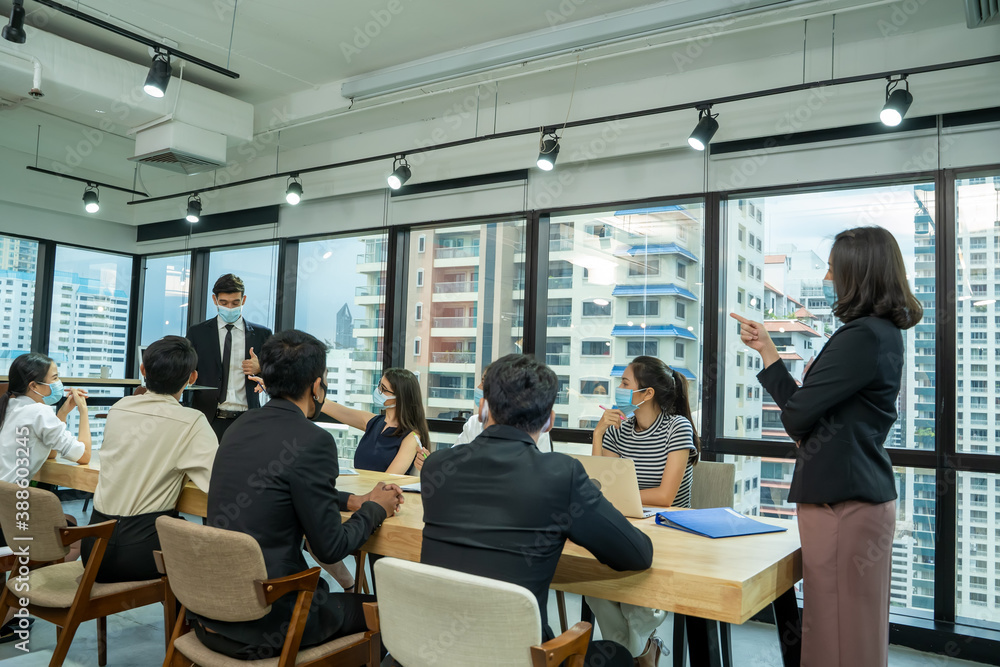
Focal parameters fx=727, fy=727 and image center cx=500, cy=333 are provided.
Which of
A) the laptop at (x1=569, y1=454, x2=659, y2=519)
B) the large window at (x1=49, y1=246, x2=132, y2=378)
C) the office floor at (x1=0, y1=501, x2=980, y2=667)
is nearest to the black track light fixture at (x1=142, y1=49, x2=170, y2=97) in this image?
the office floor at (x1=0, y1=501, x2=980, y2=667)

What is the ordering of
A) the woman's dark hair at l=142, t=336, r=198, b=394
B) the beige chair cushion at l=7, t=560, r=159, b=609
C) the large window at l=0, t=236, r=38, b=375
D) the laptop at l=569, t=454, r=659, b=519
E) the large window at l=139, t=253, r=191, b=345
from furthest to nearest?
the large window at l=139, t=253, r=191, b=345, the large window at l=0, t=236, r=38, b=375, the woman's dark hair at l=142, t=336, r=198, b=394, the beige chair cushion at l=7, t=560, r=159, b=609, the laptop at l=569, t=454, r=659, b=519

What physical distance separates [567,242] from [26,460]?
10.9ft

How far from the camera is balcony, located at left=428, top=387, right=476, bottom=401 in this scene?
5359 millimetres

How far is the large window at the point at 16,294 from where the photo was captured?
6828 mm

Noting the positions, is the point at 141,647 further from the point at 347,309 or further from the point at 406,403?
the point at 347,309

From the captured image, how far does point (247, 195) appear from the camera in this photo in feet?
21.9

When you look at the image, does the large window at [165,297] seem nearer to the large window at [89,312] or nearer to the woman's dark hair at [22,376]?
the large window at [89,312]

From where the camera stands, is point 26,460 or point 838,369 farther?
point 26,460

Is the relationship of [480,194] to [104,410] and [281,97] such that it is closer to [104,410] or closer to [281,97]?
[281,97]

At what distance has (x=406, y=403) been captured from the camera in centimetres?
367

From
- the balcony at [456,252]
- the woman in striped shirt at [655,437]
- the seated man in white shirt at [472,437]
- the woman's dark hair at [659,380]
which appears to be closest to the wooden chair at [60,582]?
the seated man in white shirt at [472,437]

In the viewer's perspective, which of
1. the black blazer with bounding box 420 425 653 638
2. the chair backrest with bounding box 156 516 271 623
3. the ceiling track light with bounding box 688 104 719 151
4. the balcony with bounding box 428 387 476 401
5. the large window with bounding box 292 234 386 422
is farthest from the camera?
the large window with bounding box 292 234 386 422

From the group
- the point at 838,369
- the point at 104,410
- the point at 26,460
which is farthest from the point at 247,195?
the point at 838,369

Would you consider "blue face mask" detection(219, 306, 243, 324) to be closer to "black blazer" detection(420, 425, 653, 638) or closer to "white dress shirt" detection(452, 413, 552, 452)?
"white dress shirt" detection(452, 413, 552, 452)
